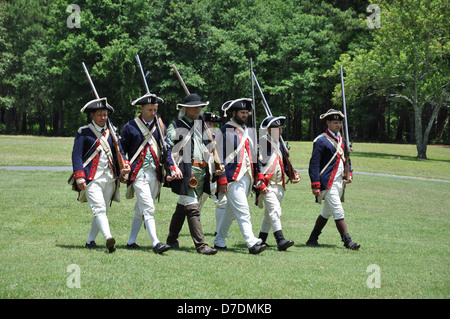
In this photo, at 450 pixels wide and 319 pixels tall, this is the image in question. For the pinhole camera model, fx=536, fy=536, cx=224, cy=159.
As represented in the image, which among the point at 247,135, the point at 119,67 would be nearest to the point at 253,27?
the point at 119,67

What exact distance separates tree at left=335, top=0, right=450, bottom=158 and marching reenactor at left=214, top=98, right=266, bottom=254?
95.6ft

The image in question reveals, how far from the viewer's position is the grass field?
5762mm

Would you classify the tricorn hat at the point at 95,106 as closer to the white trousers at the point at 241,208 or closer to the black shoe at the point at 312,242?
the white trousers at the point at 241,208

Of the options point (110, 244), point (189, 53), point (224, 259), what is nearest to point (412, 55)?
point (189, 53)

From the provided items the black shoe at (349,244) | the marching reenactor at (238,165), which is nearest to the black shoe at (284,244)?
the marching reenactor at (238,165)

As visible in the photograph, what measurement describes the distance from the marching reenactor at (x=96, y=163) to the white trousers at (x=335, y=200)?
3.39m

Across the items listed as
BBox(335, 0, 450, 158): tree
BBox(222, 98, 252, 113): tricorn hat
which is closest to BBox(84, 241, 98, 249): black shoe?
BBox(222, 98, 252, 113): tricorn hat

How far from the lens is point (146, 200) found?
25.4ft

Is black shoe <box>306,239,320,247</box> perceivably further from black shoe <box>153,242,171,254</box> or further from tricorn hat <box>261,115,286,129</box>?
black shoe <box>153,242,171,254</box>

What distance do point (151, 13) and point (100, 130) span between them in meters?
48.8

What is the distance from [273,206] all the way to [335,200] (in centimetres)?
117

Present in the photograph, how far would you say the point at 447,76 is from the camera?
3700 cm

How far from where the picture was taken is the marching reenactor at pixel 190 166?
7781 millimetres
